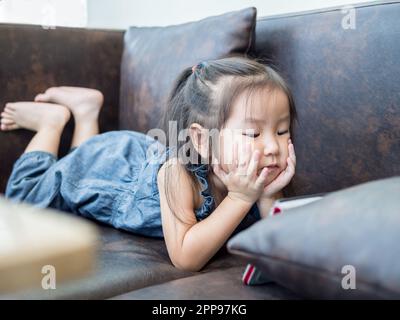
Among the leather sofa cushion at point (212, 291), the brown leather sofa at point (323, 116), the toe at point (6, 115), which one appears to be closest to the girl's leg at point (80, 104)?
the toe at point (6, 115)

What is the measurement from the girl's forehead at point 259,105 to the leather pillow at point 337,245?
406 mm

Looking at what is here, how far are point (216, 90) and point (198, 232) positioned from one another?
297 millimetres

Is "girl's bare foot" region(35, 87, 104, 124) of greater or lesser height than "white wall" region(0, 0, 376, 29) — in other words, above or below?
below

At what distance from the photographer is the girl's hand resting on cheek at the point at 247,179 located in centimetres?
97

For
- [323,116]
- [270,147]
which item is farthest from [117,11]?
[270,147]

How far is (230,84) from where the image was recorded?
1064 mm

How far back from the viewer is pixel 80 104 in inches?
62.1

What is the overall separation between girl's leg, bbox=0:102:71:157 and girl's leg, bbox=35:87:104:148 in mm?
27

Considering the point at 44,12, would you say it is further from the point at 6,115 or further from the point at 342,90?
the point at 342,90

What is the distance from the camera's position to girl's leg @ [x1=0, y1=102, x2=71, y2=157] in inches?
59.7

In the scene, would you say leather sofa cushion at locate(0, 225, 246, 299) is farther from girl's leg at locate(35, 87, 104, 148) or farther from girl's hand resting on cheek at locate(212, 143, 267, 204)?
girl's leg at locate(35, 87, 104, 148)

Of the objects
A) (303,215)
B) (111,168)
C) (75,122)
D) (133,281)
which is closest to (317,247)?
(303,215)
